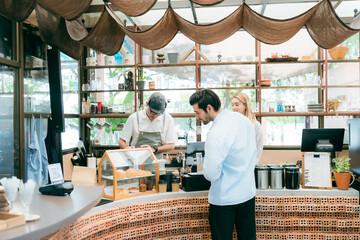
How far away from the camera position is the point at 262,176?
2.97 m

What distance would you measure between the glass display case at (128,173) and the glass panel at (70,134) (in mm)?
2945

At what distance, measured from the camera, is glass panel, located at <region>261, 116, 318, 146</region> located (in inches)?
232

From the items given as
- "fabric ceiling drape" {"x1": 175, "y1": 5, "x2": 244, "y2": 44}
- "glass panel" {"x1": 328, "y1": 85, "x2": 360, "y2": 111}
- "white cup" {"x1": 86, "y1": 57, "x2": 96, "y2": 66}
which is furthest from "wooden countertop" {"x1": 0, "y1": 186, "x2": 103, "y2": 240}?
"glass panel" {"x1": 328, "y1": 85, "x2": 360, "y2": 111}

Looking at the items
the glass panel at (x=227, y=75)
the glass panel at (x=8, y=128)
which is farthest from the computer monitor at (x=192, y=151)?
the glass panel at (x=227, y=75)

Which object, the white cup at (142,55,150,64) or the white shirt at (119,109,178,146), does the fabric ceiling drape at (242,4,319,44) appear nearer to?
the white shirt at (119,109,178,146)

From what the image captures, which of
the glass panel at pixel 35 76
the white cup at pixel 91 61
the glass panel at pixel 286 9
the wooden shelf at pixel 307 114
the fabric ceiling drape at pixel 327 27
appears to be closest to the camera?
the fabric ceiling drape at pixel 327 27

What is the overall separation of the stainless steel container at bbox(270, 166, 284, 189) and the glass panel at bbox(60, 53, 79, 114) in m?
3.73

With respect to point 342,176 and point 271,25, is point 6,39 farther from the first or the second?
point 342,176

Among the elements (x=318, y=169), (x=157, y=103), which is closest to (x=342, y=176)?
(x=318, y=169)

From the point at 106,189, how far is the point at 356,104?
4.51 m

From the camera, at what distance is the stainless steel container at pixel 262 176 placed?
9.71ft

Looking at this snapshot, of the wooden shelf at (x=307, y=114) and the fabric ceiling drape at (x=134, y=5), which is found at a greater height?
the fabric ceiling drape at (x=134, y=5)

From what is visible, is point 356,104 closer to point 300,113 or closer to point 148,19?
point 300,113

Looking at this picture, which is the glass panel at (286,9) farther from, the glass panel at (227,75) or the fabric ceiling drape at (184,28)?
the fabric ceiling drape at (184,28)
